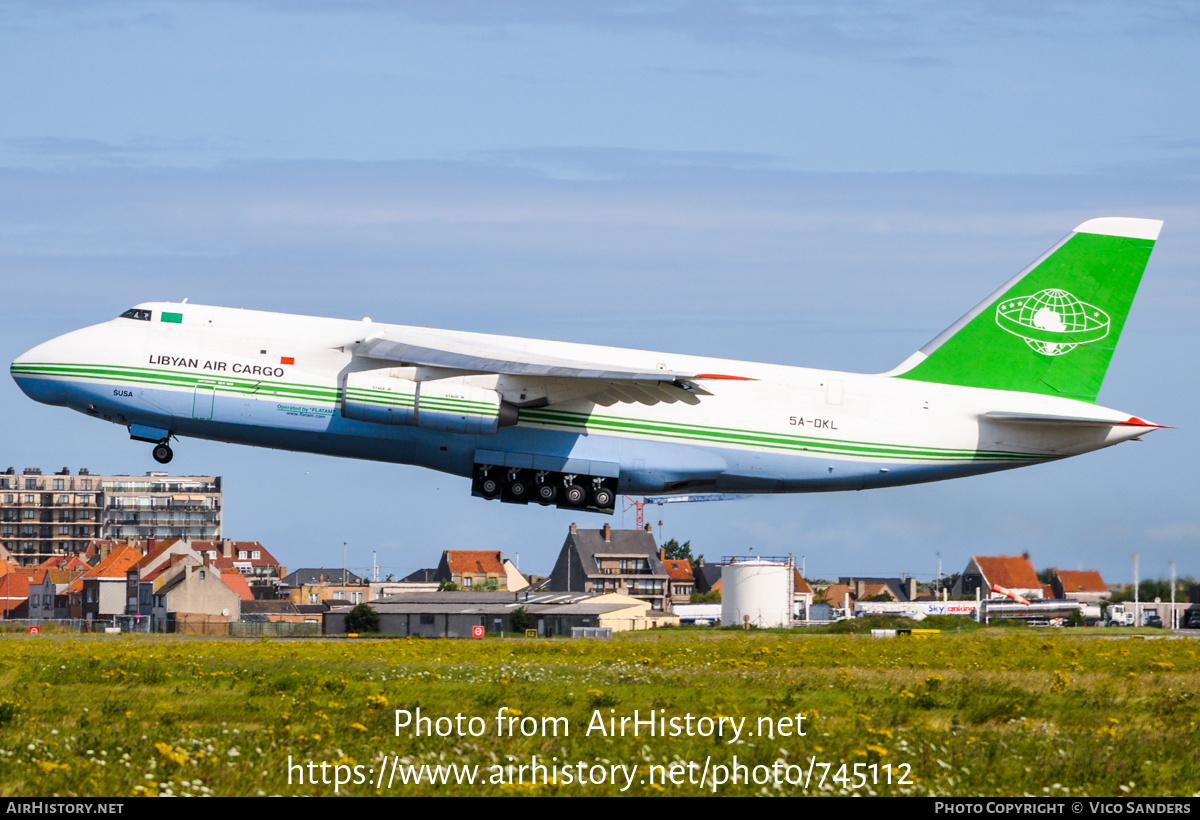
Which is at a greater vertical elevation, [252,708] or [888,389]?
[888,389]

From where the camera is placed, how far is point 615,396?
2842 cm

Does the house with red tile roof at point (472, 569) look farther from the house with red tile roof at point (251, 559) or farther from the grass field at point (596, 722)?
the grass field at point (596, 722)

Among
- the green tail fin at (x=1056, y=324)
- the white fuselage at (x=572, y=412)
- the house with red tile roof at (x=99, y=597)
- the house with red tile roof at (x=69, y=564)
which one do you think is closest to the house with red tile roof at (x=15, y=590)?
the house with red tile roof at (x=69, y=564)

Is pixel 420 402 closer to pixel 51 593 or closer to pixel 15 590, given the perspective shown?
pixel 51 593

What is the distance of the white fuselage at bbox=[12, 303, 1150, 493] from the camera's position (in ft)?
90.7

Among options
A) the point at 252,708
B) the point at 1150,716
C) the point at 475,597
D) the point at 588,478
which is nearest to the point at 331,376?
the point at 588,478

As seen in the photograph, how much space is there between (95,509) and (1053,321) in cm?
15317

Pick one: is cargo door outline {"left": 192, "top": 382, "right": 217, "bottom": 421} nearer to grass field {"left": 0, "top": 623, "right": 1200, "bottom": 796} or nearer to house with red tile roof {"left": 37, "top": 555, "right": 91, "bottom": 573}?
grass field {"left": 0, "top": 623, "right": 1200, "bottom": 796}

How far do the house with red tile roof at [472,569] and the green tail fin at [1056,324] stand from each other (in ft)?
313

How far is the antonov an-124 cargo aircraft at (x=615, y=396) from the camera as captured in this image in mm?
27562

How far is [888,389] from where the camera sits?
29609mm

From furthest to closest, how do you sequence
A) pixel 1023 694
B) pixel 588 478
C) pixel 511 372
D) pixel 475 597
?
pixel 475 597 < pixel 588 478 < pixel 511 372 < pixel 1023 694
